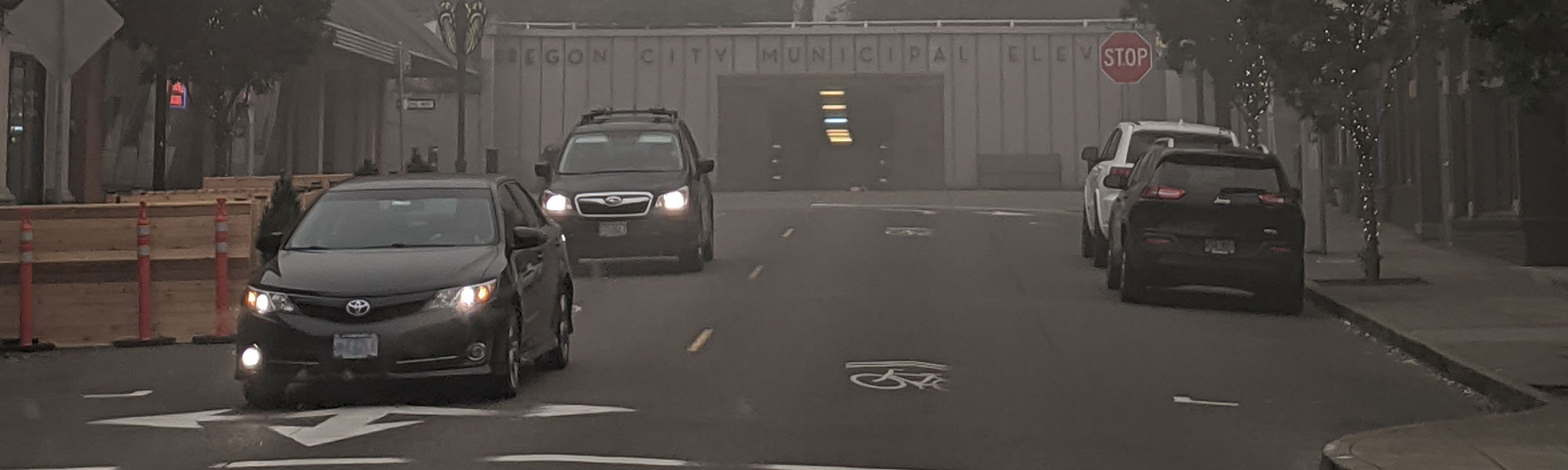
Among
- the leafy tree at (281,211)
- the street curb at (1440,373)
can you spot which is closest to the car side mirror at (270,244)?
the leafy tree at (281,211)

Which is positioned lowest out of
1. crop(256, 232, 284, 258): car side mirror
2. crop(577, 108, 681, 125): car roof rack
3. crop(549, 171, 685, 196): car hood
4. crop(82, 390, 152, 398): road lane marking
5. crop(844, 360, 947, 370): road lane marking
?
crop(82, 390, 152, 398): road lane marking

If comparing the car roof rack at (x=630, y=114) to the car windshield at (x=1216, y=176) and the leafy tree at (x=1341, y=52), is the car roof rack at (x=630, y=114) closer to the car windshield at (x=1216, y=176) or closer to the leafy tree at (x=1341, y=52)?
the leafy tree at (x=1341, y=52)

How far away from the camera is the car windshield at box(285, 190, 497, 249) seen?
15.0 m

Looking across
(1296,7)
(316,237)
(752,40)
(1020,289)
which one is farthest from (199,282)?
(752,40)

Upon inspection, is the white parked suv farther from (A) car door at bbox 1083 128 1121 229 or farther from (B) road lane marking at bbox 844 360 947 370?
(B) road lane marking at bbox 844 360 947 370

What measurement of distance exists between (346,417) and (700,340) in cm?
560

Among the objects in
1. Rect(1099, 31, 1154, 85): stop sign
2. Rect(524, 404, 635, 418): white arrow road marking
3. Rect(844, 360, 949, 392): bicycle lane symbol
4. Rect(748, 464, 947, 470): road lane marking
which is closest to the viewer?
Rect(748, 464, 947, 470): road lane marking

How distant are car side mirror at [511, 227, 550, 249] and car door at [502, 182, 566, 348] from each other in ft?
0.30

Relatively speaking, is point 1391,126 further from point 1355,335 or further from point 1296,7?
point 1355,335

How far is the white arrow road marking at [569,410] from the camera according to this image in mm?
13594

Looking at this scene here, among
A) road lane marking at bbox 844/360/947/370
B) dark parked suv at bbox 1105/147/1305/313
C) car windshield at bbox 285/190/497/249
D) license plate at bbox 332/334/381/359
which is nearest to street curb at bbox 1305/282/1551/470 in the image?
dark parked suv at bbox 1105/147/1305/313

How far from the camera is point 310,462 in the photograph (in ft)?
37.7

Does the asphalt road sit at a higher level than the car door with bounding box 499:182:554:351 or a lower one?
lower

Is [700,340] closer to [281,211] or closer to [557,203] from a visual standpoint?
[281,211]
